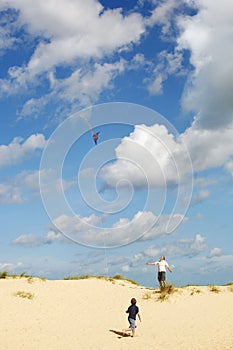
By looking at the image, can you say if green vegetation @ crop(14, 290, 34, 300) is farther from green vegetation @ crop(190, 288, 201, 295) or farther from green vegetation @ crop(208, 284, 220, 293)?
green vegetation @ crop(208, 284, 220, 293)

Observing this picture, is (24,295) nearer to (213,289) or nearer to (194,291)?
(194,291)

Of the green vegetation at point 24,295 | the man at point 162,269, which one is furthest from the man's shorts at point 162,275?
the green vegetation at point 24,295

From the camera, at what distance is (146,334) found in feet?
62.7

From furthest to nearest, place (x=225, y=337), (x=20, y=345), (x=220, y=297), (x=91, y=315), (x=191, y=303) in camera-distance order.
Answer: (x=220, y=297), (x=191, y=303), (x=91, y=315), (x=225, y=337), (x=20, y=345)

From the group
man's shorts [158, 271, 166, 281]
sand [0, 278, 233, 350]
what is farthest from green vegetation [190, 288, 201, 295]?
man's shorts [158, 271, 166, 281]

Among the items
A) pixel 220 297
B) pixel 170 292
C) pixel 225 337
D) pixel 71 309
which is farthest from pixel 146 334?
pixel 220 297

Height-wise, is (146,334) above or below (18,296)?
below

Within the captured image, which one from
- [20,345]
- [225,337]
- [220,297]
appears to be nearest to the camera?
[20,345]

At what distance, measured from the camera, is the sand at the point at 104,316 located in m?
17.3

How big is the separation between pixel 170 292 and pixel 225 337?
7.36 metres

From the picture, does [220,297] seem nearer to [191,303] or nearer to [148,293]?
[191,303]

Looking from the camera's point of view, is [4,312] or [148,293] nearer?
[4,312]

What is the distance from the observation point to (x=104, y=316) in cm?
2194

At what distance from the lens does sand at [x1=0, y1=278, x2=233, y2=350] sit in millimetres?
17281
